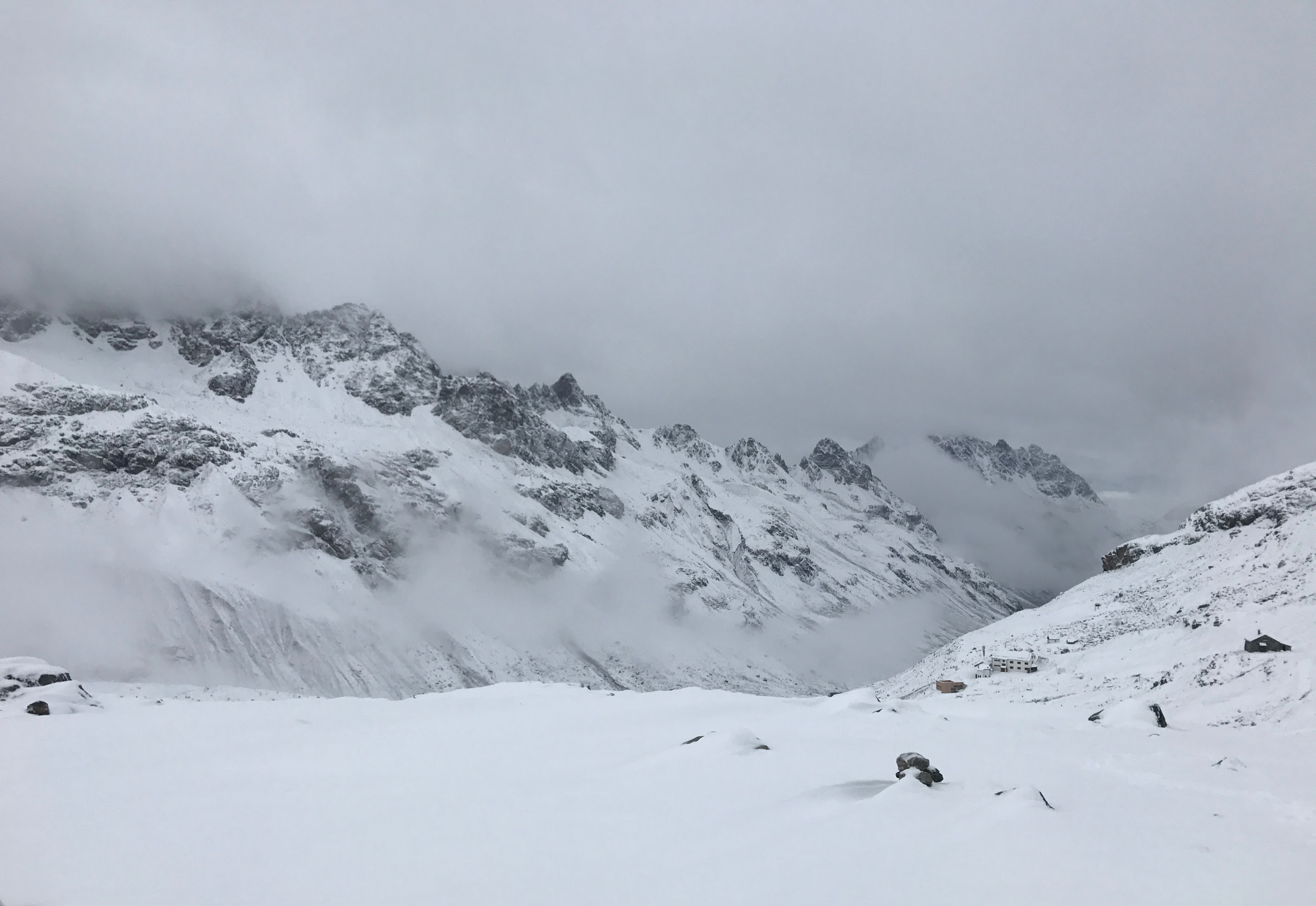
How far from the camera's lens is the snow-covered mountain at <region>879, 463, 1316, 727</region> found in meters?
35.6

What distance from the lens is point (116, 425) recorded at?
16088 cm

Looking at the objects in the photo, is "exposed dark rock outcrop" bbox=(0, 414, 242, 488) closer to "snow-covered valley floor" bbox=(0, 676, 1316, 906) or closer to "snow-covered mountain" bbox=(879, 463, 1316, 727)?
"snow-covered mountain" bbox=(879, 463, 1316, 727)

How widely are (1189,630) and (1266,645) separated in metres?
15.2

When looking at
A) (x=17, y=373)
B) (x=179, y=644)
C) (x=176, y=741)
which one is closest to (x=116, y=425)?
(x=17, y=373)

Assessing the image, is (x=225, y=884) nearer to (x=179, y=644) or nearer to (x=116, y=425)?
(x=179, y=644)

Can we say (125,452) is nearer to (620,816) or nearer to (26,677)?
(26,677)

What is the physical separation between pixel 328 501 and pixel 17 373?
71.8 meters

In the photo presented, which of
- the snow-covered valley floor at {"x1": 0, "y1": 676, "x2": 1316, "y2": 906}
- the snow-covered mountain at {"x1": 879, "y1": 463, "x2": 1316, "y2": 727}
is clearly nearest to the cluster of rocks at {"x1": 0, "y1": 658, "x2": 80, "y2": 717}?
the snow-covered valley floor at {"x1": 0, "y1": 676, "x2": 1316, "y2": 906}

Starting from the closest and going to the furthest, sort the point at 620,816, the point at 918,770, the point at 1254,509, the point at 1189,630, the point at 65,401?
the point at 620,816
the point at 918,770
the point at 1189,630
the point at 1254,509
the point at 65,401

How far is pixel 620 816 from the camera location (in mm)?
11328

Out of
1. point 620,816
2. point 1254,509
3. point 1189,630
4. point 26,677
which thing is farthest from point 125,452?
point 1254,509

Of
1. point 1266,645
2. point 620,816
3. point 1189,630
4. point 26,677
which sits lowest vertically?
point 26,677

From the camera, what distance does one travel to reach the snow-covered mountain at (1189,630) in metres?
35.6

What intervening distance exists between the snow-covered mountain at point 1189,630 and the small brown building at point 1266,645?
30.6 inches
